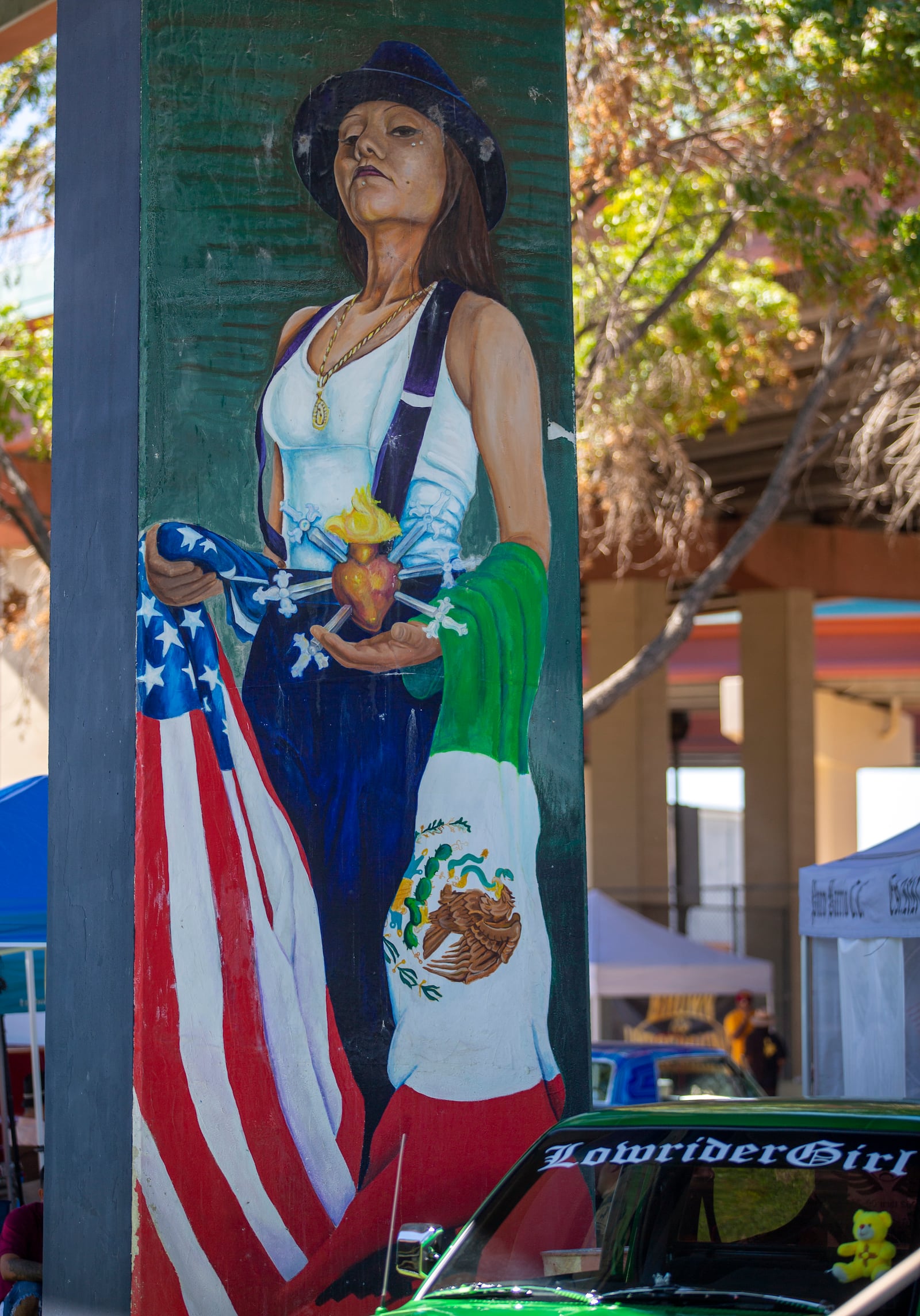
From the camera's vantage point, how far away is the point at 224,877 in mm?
5969

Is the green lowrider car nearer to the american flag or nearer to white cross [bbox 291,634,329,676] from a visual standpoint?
the american flag

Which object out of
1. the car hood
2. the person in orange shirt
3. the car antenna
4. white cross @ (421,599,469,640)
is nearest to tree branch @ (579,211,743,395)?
white cross @ (421,599,469,640)

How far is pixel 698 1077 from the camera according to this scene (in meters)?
10.8

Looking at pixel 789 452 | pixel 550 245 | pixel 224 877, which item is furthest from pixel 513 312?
pixel 789 452

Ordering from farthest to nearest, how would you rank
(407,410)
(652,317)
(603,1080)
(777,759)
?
(777,759) < (652,317) < (603,1080) < (407,410)

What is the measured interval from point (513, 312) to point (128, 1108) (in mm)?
3771

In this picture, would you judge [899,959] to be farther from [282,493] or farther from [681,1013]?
[681,1013]

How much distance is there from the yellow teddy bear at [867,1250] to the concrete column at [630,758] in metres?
20.6

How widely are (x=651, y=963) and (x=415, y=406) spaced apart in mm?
10625

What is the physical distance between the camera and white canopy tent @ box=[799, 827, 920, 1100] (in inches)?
336

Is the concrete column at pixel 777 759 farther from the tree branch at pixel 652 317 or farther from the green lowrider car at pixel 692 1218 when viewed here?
the green lowrider car at pixel 692 1218

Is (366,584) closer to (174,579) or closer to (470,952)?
(174,579)

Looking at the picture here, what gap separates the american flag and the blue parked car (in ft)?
15.5

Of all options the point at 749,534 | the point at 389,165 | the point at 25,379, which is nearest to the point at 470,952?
the point at 389,165
